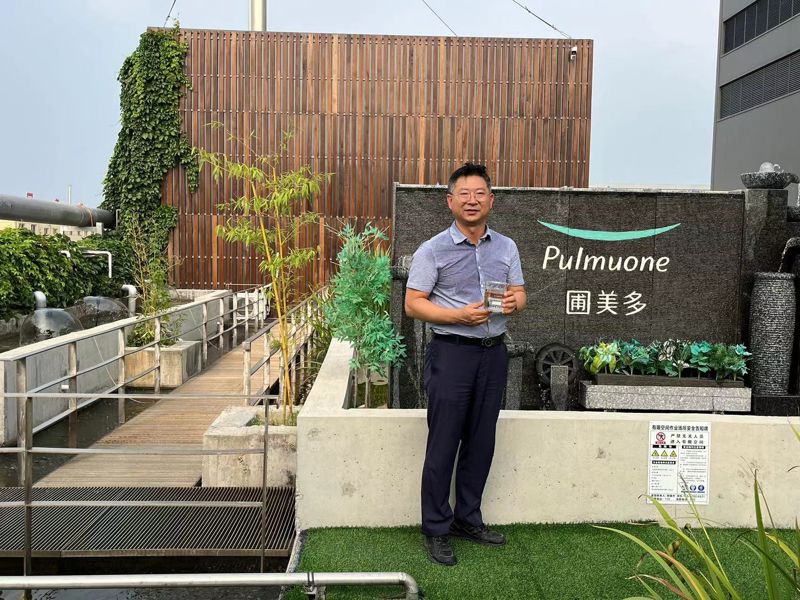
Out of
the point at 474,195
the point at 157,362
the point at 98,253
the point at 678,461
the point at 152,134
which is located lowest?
the point at 157,362

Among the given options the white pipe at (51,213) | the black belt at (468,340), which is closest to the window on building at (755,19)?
the white pipe at (51,213)

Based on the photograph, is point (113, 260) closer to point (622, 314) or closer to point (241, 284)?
point (241, 284)

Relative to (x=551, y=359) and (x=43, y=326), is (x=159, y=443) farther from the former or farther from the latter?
(x=551, y=359)

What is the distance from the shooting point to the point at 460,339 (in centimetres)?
315

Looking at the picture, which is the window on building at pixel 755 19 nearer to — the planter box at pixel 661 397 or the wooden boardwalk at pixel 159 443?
the planter box at pixel 661 397

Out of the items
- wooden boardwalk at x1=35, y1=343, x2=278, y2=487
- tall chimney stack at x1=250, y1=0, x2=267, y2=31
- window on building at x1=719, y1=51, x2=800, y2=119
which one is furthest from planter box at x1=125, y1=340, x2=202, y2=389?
window on building at x1=719, y1=51, x2=800, y2=119

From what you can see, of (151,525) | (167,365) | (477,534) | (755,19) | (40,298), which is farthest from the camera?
(755,19)

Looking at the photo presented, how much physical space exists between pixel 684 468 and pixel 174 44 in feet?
51.3

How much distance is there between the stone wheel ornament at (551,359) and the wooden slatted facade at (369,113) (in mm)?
11338

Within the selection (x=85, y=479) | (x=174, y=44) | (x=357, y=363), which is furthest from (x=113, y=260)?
(x=357, y=363)

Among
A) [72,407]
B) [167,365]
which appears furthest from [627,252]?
[167,365]

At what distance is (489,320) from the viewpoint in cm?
318

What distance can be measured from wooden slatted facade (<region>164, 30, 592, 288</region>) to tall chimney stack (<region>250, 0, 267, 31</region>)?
74cm

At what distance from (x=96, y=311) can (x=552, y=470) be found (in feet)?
28.9
